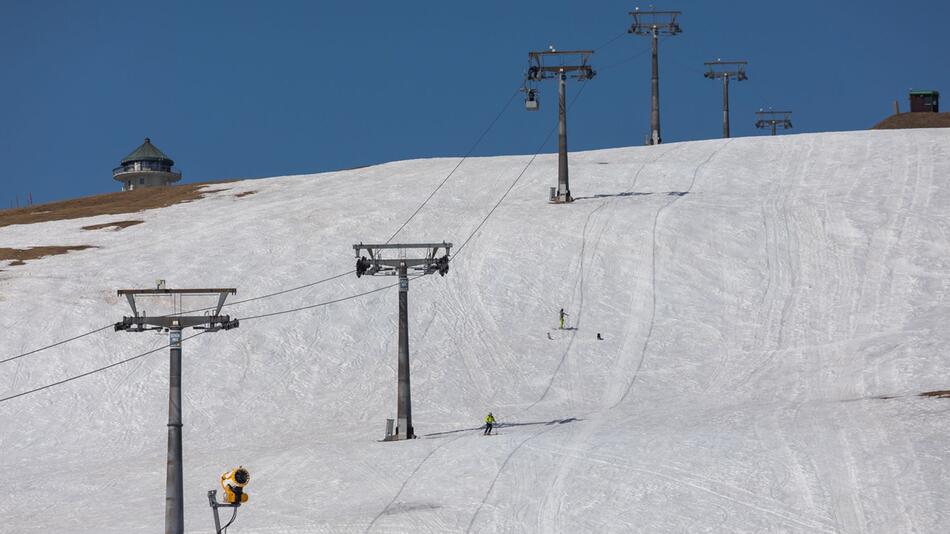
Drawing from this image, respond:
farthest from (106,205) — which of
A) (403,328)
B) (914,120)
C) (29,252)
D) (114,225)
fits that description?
(914,120)

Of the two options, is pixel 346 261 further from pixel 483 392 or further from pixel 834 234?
pixel 834 234

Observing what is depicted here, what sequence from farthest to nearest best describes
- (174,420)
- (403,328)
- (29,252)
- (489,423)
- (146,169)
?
(146,169) → (29,252) → (403,328) → (489,423) → (174,420)

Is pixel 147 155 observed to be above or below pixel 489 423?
above

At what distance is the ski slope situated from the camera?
31781 mm

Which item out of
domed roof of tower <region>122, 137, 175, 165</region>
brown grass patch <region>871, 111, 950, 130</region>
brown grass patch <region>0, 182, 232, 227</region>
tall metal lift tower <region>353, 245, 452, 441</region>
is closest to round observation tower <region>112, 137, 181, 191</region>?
domed roof of tower <region>122, 137, 175, 165</region>

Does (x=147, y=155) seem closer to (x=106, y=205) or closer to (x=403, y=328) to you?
(x=106, y=205)

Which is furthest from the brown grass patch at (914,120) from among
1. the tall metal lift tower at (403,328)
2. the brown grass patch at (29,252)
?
the tall metal lift tower at (403,328)

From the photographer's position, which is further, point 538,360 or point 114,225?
point 114,225

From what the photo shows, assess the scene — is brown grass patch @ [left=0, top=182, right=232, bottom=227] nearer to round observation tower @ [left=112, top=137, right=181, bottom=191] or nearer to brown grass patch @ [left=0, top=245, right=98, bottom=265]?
brown grass patch @ [left=0, top=245, right=98, bottom=265]

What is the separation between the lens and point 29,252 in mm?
63000

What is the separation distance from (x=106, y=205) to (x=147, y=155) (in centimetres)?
5035

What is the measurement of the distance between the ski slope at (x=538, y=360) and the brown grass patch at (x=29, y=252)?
1544 mm

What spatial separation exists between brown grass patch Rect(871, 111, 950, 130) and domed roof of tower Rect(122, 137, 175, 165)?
72.9 meters

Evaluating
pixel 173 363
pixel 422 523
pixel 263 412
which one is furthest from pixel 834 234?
pixel 173 363
